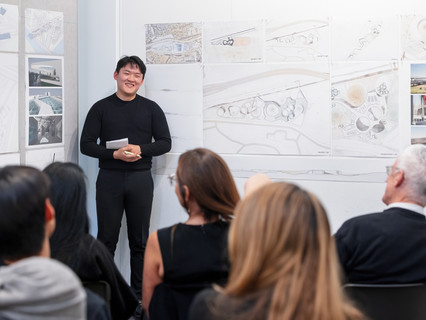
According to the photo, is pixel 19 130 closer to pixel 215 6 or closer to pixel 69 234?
pixel 215 6

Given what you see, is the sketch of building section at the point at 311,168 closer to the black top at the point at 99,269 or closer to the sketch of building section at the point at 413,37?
the sketch of building section at the point at 413,37

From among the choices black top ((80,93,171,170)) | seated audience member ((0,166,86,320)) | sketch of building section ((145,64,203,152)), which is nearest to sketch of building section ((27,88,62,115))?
black top ((80,93,171,170))

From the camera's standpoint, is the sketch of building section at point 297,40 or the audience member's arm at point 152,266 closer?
the audience member's arm at point 152,266

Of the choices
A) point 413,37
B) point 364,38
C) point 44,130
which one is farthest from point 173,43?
point 413,37

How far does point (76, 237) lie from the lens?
2035mm

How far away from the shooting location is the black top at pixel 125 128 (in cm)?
424

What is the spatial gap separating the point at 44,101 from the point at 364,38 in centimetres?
246

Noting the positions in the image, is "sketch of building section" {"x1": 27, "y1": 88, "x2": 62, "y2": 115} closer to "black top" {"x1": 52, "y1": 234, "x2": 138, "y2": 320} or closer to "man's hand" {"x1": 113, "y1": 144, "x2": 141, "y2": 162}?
"man's hand" {"x1": 113, "y1": 144, "x2": 141, "y2": 162}

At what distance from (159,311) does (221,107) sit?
2537mm

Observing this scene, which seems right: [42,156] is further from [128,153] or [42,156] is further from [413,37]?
[413,37]

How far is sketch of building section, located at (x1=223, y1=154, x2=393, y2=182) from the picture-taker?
4.05 metres

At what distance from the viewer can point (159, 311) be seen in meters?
2.01

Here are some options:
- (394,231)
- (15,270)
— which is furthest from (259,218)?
(394,231)

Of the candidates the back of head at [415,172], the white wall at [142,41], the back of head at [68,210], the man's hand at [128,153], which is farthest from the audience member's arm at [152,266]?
the white wall at [142,41]
